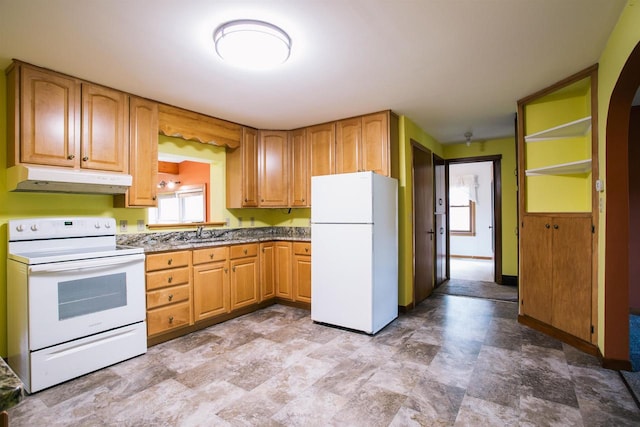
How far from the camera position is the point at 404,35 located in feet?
6.94

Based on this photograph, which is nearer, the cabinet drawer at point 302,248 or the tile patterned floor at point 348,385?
the tile patterned floor at point 348,385

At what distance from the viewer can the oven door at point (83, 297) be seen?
7.29 ft

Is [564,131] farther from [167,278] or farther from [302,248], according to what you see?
[167,278]

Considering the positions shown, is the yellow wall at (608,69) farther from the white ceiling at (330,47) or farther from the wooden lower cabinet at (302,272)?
the wooden lower cabinet at (302,272)

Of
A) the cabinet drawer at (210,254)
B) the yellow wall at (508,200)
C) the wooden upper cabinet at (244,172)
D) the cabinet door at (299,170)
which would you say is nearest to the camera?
the cabinet drawer at (210,254)

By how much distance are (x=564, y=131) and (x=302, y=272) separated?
305cm

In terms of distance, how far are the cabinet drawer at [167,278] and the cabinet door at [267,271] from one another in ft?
3.47

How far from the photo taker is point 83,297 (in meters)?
2.43

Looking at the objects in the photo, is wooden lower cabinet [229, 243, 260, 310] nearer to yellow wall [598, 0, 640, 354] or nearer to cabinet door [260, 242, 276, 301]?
cabinet door [260, 242, 276, 301]

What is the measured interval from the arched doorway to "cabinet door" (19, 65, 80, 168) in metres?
4.06

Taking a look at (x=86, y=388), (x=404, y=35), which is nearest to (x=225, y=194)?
(x=86, y=388)

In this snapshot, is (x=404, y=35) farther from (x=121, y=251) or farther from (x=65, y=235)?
(x=65, y=235)

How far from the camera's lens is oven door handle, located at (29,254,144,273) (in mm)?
2232

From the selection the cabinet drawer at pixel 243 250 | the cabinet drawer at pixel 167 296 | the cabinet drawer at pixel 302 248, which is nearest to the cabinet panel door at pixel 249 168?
the cabinet drawer at pixel 243 250
